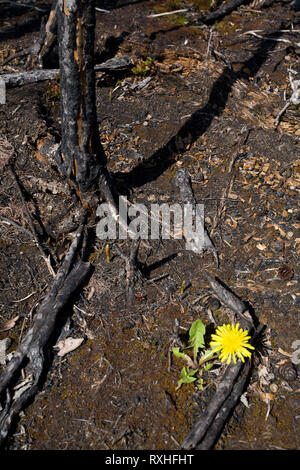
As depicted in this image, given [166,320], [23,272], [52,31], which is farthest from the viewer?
[52,31]

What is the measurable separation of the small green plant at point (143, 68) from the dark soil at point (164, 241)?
5 centimetres

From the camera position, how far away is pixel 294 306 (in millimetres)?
3799

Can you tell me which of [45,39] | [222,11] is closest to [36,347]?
[45,39]

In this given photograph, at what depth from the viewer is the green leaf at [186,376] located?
130 inches

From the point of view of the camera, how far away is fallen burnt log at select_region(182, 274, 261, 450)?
3.03 metres

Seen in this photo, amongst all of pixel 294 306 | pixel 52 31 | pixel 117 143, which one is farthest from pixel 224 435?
pixel 52 31

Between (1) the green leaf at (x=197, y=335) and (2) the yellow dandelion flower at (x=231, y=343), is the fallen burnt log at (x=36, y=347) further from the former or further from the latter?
(2) the yellow dandelion flower at (x=231, y=343)

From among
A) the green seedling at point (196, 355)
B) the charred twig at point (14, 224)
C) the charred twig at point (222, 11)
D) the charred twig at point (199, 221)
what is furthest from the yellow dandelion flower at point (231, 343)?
the charred twig at point (222, 11)

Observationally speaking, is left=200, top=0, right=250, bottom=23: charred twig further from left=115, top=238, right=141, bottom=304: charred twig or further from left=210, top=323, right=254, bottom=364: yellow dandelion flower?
left=210, top=323, right=254, bottom=364: yellow dandelion flower

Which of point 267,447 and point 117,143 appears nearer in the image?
Answer: point 267,447

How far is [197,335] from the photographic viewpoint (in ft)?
11.5

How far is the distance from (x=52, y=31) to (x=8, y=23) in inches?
75.9

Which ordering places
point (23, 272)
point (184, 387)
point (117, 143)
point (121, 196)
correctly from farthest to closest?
point (117, 143), point (121, 196), point (23, 272), point (184, 387)

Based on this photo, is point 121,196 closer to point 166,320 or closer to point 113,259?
point 113,259
